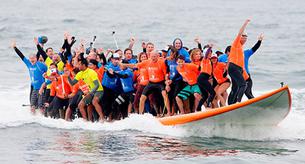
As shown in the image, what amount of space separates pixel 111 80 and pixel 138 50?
53.3 ft

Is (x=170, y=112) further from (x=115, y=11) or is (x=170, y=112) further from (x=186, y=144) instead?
(x=115, y=11)

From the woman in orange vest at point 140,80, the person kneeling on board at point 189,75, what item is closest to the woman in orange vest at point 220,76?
the person kneeling on board at point 189,75

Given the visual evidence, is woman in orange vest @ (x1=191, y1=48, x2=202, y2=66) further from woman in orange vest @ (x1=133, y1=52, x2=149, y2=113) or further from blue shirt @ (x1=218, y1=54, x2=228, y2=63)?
woman in orange vest @ (x1=133, y1=52, x2=149, y2=113)

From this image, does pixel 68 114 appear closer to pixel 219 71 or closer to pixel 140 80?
pixel 140 80

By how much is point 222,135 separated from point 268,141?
878mm

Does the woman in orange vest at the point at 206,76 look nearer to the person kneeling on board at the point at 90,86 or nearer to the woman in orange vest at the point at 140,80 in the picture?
the woman in orange vest at the point at 140,80

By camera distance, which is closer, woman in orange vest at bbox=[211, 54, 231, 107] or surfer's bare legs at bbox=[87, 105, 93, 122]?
woman in orange vest at bbox=[211, 54, 231, 107]

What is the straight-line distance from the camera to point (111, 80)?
15.5 m

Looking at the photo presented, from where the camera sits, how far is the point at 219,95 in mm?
14383

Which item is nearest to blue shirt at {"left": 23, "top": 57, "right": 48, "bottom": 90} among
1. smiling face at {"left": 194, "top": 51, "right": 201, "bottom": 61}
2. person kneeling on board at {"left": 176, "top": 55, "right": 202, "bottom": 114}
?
person kneeling on board at {"left": 176, "top": 55, "right": 202, "bottom": 114}

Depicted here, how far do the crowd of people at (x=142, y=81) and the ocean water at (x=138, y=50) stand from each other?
1.53ft

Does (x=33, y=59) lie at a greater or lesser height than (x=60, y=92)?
greater

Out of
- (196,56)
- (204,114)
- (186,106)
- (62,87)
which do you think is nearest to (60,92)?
(62,87)

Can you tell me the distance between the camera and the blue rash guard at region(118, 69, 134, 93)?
49.9 ft
